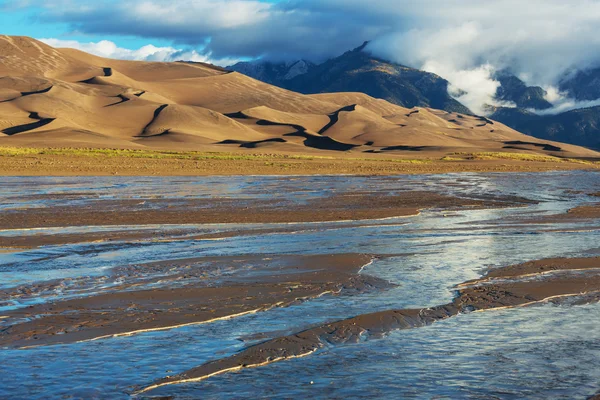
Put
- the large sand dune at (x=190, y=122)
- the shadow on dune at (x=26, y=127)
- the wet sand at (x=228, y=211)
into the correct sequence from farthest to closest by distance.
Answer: the shadow on dune at (x=26, y=127) < the large sand dune at (x=190, y=122) < the wet sand at (x=228, y=211)

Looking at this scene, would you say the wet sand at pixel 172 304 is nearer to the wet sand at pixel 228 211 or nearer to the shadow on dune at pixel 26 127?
the wet sand at pixel 228 211

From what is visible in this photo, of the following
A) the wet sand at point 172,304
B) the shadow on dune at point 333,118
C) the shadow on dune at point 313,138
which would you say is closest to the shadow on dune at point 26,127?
the shadow on dune at point 313,138

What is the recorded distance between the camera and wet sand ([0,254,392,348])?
9.16 metres

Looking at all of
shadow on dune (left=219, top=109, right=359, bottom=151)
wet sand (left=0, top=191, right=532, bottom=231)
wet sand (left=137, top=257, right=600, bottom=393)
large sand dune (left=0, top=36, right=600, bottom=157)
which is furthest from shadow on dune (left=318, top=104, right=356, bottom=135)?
wet sand (left=137, top=257, right=600, bottom=393)

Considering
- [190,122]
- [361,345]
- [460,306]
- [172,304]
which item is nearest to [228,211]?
[172,304]

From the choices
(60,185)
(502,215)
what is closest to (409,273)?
(502,215)

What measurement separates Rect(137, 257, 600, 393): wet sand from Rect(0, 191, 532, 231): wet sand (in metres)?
9.70

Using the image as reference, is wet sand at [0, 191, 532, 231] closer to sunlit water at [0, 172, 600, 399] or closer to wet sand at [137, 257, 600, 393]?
sunlit water at [0, 172, 600, 399]

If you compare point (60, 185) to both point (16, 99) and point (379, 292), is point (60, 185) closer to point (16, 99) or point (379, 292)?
point (379, 292)

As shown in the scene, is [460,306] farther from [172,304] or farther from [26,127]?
[26,127]

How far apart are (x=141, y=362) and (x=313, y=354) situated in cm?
186

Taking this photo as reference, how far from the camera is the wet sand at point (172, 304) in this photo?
9.16 meters

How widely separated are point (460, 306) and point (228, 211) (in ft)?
48.0

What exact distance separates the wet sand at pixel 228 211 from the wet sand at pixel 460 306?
31.8 ft
